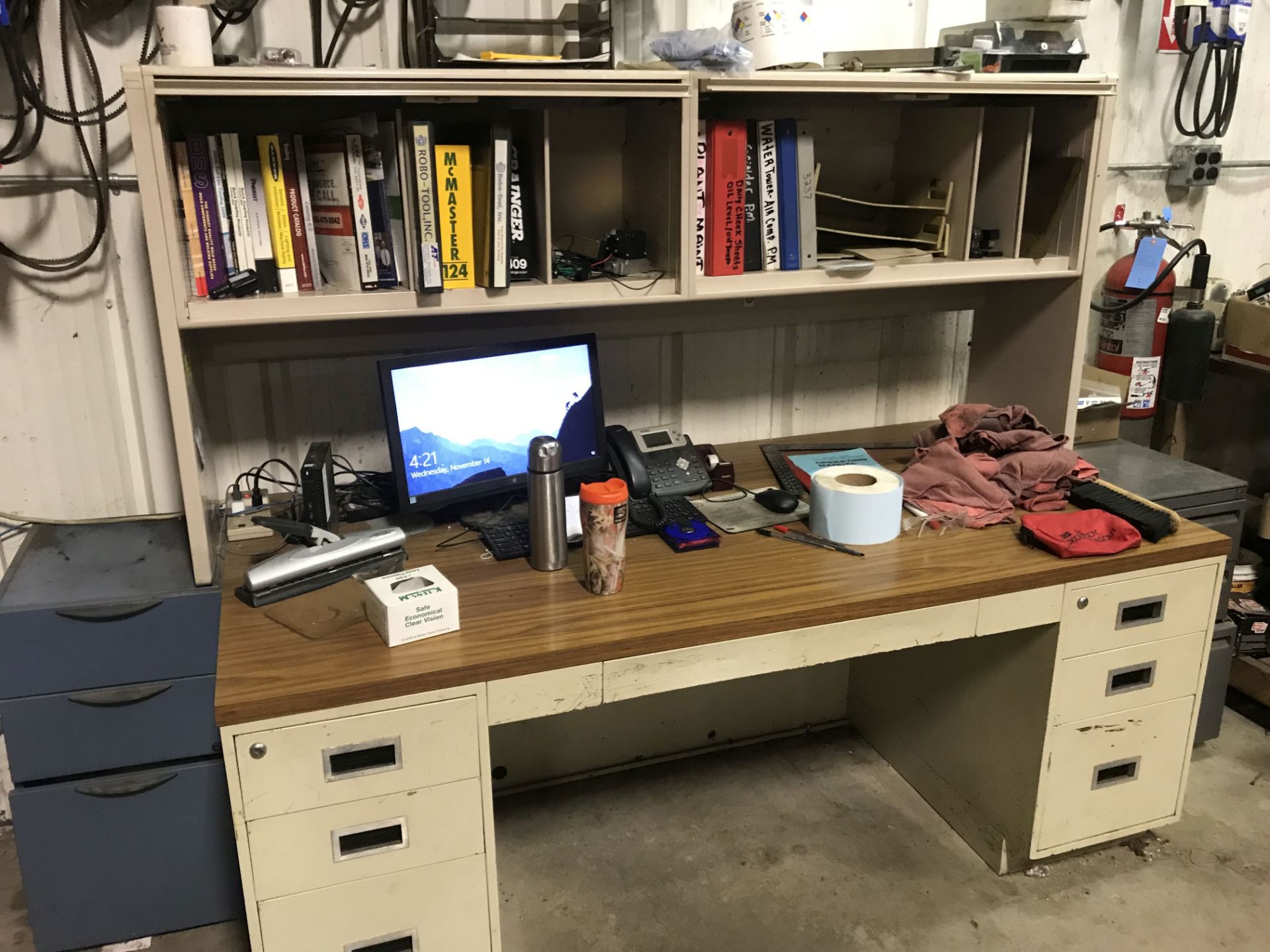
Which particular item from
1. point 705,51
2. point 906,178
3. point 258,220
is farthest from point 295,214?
point 906,178

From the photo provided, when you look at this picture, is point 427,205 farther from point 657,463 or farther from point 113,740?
point 113,740

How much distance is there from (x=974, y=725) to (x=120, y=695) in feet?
5.62

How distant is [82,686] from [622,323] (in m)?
1.27

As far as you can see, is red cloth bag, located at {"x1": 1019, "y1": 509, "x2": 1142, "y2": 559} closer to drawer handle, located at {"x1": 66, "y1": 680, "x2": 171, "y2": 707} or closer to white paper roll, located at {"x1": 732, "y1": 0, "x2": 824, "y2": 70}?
white paper roll, located at {"x1": 732, "y1": 0, "x2": 824, "y2": 70}

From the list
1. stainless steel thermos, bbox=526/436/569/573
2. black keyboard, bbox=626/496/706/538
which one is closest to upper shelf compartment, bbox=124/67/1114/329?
stainless steel thermos, bbox=526/436/569/573

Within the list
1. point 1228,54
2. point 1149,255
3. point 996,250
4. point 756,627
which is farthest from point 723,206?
point 1228,54

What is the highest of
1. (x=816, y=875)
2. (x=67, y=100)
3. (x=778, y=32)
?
(x=778, y=32)

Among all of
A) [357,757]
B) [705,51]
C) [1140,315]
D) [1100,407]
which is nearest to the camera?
[357,757]

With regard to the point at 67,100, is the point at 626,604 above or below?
below

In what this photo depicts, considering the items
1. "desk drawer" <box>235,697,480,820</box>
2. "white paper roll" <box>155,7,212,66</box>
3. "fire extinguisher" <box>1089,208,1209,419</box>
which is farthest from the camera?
"fire extinguisher" <box>1089,208,1209,419</box>

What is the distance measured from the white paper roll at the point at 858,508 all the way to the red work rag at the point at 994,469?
0.14 m

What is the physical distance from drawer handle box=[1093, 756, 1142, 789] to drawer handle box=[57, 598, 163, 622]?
6.01 ft

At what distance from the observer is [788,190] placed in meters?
1.96

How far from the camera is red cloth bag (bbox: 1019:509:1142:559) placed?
1.80m
